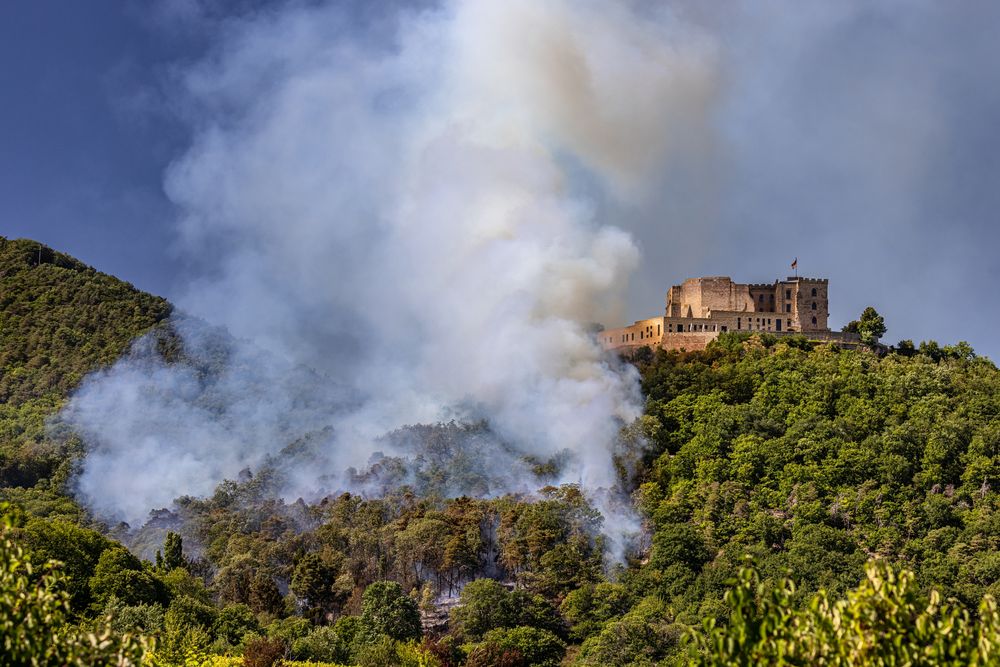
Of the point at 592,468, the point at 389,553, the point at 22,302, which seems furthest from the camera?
the point at 22,302

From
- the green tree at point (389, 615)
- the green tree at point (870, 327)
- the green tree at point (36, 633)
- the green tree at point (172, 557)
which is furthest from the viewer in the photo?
the green tree at point (870, 327)

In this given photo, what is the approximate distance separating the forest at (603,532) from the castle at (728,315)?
372 centimetres

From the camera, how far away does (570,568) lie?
3140 inches

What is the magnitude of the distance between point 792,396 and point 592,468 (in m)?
17.3

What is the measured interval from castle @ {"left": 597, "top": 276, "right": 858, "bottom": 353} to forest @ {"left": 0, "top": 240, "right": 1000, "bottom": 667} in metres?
3.72

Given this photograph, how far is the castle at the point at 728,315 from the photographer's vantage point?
375 ft

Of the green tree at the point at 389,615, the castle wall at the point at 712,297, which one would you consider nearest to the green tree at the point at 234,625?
the green tree at the point at 389,615

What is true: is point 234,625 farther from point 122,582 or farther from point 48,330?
point 48,330

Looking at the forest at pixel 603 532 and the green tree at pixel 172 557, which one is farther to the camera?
the green tree at pixel 172 557

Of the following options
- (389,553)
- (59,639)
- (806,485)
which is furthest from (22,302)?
(59,639)

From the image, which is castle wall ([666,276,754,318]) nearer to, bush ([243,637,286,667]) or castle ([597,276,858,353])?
castle ([597,276,858,353])

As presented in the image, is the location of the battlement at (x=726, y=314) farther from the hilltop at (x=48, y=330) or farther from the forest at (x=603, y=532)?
the hilltop at (x=48, y=330)

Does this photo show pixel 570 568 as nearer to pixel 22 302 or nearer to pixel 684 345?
pixel 684 345

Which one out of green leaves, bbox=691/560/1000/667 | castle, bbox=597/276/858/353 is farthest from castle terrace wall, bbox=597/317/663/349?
green leaves, bbox=691/560/1000/667
